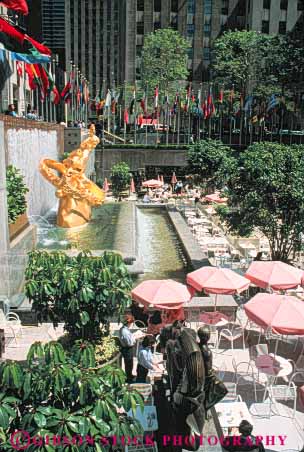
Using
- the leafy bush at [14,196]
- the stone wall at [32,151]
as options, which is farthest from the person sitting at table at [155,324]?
the stone wall at [32,151]

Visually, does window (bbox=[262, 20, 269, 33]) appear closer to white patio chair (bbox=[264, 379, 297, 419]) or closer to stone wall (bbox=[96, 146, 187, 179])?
stone wall (bbox=[96, 146, 187, 179])

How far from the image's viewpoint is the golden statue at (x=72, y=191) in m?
21.6

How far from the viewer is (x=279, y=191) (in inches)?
605

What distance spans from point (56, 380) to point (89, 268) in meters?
3.92

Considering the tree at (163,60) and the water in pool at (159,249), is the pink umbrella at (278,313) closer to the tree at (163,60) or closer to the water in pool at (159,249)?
the water in pool at (159,249)

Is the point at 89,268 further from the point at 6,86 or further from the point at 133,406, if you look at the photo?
the point at 6,86

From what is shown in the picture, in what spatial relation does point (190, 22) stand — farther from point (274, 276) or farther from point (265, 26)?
point (274, 276)

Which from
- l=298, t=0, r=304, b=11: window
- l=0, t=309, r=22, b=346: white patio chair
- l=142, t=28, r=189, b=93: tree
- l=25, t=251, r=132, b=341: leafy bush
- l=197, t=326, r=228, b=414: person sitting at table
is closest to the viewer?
l=197, t=326, r=228, b=414: person sitting at table

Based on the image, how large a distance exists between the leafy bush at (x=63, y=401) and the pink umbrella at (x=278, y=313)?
5.39 metres

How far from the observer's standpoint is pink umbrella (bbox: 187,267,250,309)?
1166cm

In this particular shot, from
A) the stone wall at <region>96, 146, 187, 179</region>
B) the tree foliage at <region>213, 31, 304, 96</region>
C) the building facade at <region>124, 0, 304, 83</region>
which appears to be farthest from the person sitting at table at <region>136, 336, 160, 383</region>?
the building facade at <region>124, 0, 304, 83</region>

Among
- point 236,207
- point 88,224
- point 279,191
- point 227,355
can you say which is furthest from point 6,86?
point 227,355

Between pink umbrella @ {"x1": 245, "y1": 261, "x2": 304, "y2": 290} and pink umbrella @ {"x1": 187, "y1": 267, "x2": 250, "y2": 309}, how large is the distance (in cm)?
50

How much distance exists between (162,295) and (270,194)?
20.3ft
